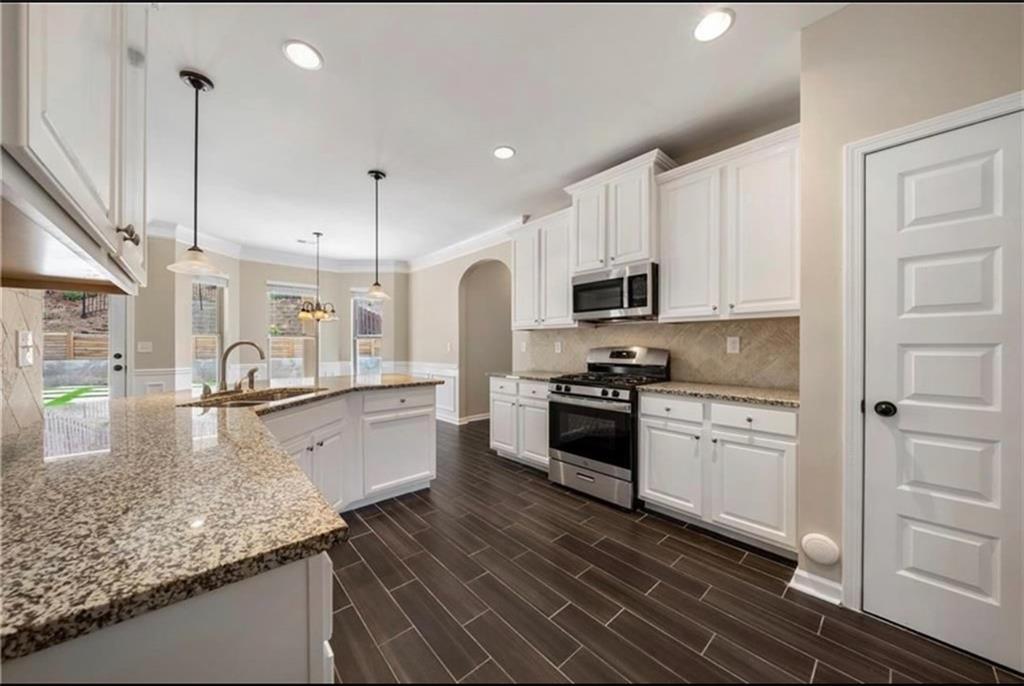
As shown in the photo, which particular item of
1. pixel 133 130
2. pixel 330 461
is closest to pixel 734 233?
pixel 133 130

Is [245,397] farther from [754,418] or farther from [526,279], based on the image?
[754,418]

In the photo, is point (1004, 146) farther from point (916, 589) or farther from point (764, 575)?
point (764, 575)

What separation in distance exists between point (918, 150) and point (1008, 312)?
2.00 ft

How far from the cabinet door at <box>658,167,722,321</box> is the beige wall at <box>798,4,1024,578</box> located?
68cm

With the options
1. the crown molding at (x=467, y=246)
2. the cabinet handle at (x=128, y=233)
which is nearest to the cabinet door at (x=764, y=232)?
the crown molding at (x=467, y=246)

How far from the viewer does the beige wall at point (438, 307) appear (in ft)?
15.9

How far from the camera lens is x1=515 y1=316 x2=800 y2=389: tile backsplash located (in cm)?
220

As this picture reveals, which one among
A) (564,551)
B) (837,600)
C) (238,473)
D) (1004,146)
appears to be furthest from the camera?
(564,551)

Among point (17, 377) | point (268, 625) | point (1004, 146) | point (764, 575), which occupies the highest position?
point (1004, 146)

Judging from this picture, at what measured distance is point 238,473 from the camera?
0.83 m

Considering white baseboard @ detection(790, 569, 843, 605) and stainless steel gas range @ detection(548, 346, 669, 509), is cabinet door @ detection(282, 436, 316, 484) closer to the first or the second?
stainless steel gas range @ detection(548, 346, 669, 509)

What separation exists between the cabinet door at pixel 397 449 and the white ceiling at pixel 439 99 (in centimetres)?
164

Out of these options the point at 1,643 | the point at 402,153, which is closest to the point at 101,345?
the point at 1,643

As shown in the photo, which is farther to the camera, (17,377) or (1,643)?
(17,377)
